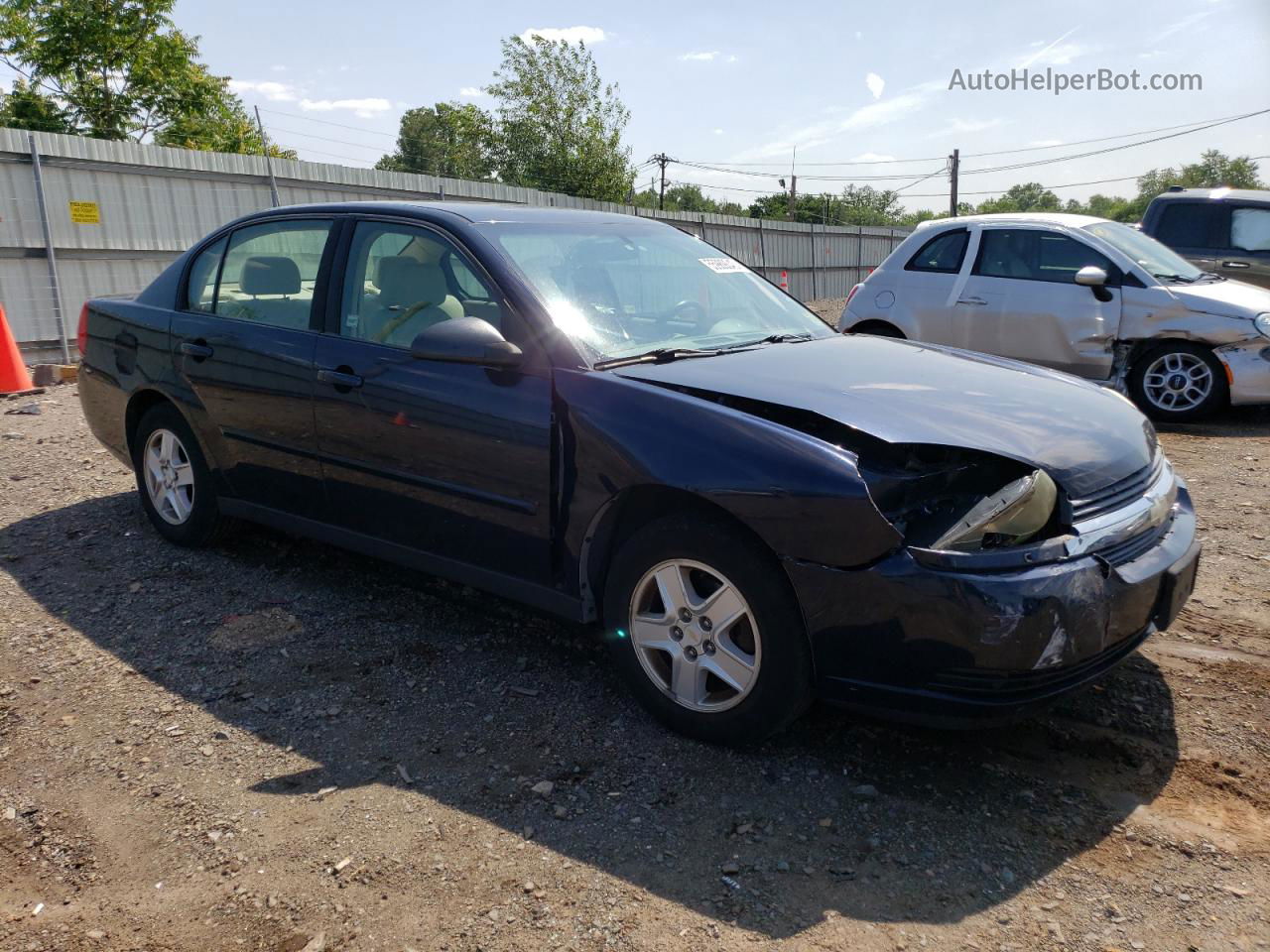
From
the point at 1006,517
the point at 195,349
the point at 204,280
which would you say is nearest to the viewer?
the point at 1006,517

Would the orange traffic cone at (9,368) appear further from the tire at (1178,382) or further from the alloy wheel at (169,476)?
the tire at (1178,382)

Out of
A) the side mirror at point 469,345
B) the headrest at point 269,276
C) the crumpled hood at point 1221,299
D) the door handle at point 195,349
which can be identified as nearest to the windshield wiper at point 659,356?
the side mirror at point 469,345

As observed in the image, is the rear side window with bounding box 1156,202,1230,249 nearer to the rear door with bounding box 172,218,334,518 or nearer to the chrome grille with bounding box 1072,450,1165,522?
the chrome grille with bounding box 1072,450,1165,522

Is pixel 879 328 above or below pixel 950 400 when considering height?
below

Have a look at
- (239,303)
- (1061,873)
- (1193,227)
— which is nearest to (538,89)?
(1193,227)

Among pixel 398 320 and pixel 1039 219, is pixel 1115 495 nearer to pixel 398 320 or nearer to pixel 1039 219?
pixel 398 320

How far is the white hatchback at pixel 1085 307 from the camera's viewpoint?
7.85 metres

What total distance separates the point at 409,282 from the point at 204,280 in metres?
1.53

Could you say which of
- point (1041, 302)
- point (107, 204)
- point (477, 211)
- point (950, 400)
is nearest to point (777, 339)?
point (950, 400)

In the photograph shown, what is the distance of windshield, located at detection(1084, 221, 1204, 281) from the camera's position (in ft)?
27.1

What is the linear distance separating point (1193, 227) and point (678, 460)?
944 cm

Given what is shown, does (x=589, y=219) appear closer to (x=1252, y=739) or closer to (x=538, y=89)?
(x=1252, y=739)

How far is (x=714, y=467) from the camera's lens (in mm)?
2912

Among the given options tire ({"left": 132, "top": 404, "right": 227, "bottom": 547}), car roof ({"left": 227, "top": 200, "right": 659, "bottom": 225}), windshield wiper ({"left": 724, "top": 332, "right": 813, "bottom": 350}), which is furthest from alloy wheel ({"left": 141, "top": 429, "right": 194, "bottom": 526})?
windshield wiper ({"left": 724, "top": 332, "right": 813, "bottom": 350})
